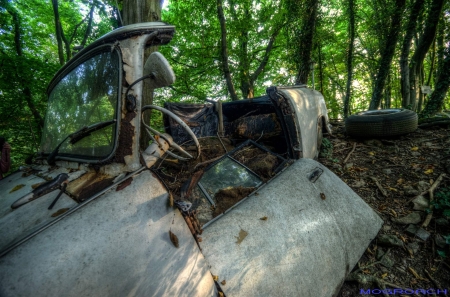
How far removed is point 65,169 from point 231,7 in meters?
9.64

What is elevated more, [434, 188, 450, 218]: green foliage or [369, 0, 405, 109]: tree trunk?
[369, 0, 405, 109]: tree trunk

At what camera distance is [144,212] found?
108 cm

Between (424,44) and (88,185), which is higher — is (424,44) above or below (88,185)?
above

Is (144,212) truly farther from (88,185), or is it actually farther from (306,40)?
(306,40)

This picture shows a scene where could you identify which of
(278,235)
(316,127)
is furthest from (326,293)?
(316,127)

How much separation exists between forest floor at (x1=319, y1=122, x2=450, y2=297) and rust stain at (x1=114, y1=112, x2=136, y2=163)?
2.04 metres

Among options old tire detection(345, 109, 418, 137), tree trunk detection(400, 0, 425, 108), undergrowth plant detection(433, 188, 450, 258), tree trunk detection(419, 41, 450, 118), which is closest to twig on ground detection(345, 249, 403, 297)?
undergrowth plant detection(433, 188, 450, 258)

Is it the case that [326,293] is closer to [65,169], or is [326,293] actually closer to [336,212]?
[336,212]

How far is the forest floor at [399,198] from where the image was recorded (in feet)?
5.89

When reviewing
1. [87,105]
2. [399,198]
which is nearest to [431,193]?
[399,198]

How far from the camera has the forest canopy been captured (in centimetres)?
575

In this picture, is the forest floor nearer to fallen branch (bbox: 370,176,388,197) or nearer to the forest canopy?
fallen branch (bbox: 370,176,388,197)

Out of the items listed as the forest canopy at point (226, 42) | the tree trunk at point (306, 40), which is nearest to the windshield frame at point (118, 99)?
the forest canopy at point (226, 42)

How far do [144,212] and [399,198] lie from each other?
3242 mm
